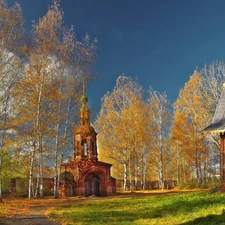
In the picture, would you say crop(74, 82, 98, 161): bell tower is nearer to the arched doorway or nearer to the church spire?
the church spire

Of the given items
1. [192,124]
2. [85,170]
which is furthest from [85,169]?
[192,124]

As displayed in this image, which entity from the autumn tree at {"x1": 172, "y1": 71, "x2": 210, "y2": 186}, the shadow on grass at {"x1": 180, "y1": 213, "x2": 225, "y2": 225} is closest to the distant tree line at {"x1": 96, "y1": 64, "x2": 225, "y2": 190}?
the autumn tree at {"x1": 172, "y1": 71, "x2": 210, "y2": 186}

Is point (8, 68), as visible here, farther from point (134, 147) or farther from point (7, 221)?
point (134, 147)

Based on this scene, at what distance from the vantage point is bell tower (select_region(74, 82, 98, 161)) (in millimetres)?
29031

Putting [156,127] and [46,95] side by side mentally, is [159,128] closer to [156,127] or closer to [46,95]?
[156,127]

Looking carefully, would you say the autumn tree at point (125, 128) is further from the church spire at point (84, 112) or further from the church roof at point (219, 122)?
the church roof at point (219, 122)

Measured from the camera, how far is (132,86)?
33.9 metres

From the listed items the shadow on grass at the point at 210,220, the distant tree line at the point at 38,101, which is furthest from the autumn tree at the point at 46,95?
the shadow on grass at the point at 210,220

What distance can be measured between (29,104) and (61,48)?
473 cm

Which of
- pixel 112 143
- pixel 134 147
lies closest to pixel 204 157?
pixel 134 147

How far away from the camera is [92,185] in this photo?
2833 cm

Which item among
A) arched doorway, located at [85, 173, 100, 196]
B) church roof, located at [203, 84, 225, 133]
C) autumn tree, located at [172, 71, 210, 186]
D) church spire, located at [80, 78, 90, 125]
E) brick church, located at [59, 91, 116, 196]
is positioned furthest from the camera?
autumn tree, located at [172, 71, 210, 186]

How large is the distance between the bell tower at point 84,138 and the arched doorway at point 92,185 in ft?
5.14

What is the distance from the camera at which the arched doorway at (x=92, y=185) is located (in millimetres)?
28016
